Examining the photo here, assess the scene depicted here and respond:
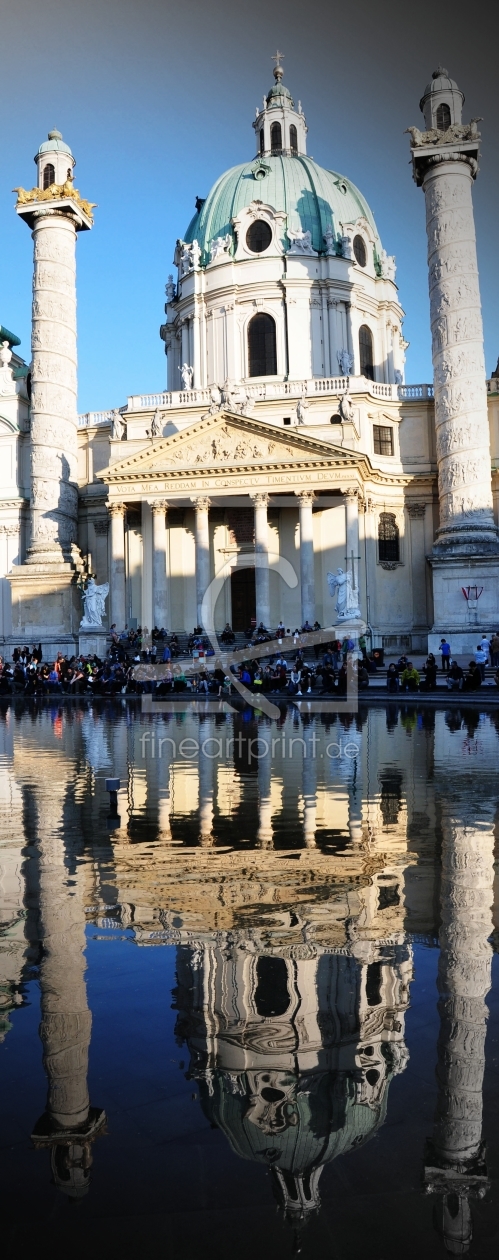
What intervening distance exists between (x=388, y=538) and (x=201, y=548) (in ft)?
32.9

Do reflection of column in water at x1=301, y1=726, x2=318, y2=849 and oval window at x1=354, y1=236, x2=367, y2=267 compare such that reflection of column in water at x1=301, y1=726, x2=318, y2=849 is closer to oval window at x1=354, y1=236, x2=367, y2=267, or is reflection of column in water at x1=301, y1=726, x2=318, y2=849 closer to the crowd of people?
the crowd of people

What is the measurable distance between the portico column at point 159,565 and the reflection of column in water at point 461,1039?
36.6 metres

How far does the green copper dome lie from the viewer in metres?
52.0

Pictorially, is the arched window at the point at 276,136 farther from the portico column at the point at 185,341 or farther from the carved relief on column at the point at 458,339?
the carved relief on column at the point at 458,339

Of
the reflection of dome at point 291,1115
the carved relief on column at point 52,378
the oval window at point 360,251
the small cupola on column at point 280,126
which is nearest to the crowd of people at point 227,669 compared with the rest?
the carved relief on column at point 52,378

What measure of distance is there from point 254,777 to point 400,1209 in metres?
8.96

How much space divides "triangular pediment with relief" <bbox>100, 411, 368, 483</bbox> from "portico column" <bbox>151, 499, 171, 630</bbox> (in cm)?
149

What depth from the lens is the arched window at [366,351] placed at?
51.8 meters

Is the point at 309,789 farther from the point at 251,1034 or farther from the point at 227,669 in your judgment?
the point at 227,669

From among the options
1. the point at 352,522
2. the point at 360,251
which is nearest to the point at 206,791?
the point at 352,522

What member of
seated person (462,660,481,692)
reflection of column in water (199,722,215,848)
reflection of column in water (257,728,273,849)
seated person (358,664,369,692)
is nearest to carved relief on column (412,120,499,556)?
seated person (358,664,369,692)

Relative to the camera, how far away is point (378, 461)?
46.4m

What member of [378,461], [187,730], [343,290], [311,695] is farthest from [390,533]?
[187,730]

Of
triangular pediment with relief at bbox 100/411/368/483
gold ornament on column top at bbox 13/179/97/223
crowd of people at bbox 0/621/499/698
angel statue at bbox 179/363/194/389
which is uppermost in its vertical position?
gold ornament on column top at bbox 13/179/97/223
